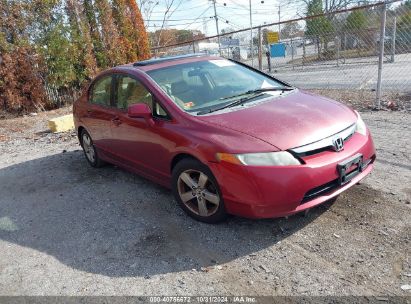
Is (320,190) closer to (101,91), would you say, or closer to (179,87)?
(179,87)

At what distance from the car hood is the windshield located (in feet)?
1.14

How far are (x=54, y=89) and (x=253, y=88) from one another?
9.93m

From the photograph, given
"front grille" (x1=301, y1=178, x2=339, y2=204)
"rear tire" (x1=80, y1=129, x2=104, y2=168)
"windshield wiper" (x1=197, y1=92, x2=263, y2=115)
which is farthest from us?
"rear tire" (x1=80, y1=129, x2=104, y2=168)

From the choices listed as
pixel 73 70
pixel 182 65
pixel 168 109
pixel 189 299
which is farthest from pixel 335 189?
pixel 73 70

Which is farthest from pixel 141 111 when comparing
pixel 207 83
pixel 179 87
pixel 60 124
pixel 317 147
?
pixel 60 124

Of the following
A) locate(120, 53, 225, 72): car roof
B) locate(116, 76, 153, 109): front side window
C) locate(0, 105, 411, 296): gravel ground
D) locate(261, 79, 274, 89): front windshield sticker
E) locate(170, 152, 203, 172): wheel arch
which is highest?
locate(120, 53, 225, 72): car roof

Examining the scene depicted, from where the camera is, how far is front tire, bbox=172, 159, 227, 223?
342 centimetres

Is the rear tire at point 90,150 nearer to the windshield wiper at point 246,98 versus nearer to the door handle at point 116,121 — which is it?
the door handle at point 116,121

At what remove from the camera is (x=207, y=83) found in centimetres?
423

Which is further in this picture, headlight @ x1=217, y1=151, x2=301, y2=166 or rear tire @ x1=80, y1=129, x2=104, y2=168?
rear tire @ x1=80, y1=129, x2=104, y2=168

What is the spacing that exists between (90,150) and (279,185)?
12.2 ft

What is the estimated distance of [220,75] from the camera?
4410 millimetres

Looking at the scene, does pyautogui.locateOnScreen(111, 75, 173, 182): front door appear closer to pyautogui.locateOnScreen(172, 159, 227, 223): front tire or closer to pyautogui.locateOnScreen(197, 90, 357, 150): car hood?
pyautogui.locateOnScreen(172, 159, 227, 223): front tire

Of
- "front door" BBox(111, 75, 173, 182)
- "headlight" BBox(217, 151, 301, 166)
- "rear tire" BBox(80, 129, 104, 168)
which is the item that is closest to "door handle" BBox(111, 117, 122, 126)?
"front door" BBox(111, 75, 173, 182)
